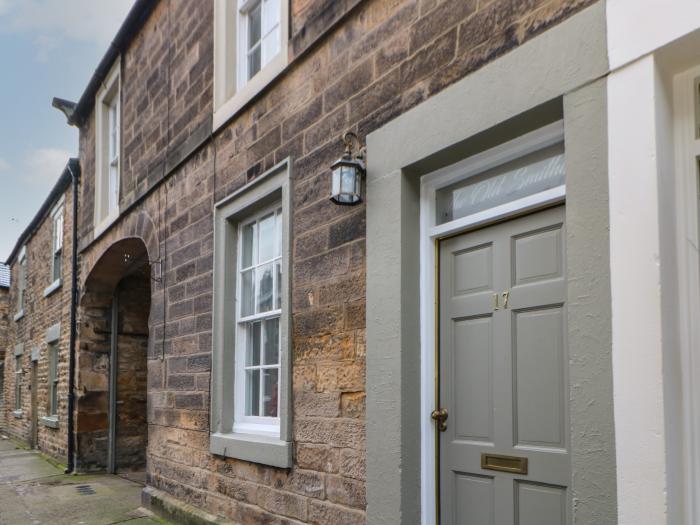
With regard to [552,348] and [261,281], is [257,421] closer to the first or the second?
[261,281]

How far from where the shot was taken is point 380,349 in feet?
14.5

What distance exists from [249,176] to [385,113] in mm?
1991

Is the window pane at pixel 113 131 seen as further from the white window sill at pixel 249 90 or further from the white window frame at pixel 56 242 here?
the white window sill at pixel 249 90

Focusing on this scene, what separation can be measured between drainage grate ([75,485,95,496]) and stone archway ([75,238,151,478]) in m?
1.45

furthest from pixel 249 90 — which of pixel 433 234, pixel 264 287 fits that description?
pixel 433 234

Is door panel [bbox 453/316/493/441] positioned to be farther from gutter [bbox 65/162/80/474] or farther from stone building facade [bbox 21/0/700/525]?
gutter [bbox 65/162/80/474]

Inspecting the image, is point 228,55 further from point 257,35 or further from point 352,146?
point 352,146

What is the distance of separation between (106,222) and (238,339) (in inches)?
186

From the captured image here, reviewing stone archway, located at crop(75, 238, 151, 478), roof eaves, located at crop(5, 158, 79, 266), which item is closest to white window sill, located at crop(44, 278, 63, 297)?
roof eaves, located at crop(5, 158, 79, 266)

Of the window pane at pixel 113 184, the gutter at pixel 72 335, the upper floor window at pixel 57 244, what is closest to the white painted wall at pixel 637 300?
the window pane at pixel 113 184

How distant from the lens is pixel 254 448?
18.9ft

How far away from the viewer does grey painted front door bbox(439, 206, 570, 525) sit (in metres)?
3.59

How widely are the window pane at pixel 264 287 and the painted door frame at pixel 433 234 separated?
2.15m

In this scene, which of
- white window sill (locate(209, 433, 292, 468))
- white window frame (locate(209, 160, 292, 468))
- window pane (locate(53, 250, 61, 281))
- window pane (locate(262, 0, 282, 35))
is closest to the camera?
white window sill (locate(209, 433, 292, 468))
